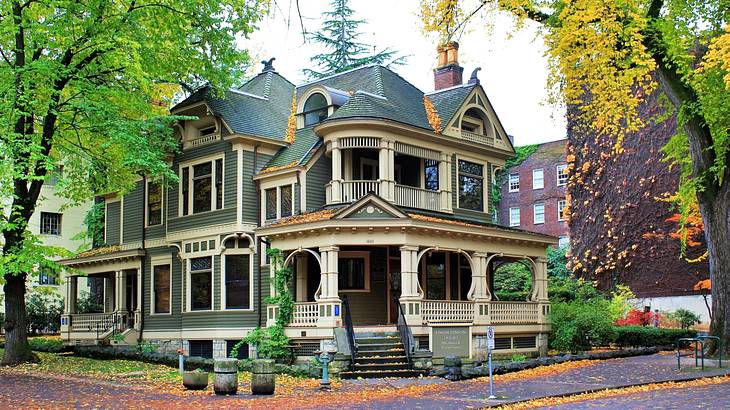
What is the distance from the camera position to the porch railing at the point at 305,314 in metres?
24.4

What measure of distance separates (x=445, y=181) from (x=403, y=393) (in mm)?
11628

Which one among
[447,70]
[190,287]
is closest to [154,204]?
[190,287]

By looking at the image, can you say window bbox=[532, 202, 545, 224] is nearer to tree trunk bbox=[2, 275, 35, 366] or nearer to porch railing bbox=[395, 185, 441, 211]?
porch railing bbox=[395, 185, 441, 211]

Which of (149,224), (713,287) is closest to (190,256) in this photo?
(149,224)

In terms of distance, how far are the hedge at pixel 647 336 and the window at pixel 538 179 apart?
27247 millimetres

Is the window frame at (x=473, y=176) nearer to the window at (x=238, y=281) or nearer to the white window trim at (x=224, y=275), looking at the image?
the white window trim at (x=224, y=275)

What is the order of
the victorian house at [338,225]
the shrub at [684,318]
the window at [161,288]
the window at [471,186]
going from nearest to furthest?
the victorian house at [338,225] < the window at [471,186] < the window at [161,288] < the shrub at [684,318]

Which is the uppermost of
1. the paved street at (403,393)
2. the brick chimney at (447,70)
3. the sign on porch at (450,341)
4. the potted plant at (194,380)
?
the brick chimney at (447,70)

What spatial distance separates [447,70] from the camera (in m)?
33.5

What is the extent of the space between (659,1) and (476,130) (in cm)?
991

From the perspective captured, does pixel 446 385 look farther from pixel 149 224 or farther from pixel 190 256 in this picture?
pixel 149 224

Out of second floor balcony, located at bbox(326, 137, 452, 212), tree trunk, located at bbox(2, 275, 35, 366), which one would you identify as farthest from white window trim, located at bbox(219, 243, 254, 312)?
tree trunk, located at bbox(2, 275, 35, 366)

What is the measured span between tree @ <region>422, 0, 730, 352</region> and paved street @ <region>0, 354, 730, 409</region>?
4.89 m

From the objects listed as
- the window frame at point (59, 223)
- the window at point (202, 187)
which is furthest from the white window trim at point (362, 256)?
the window frame at point (59, 223)
